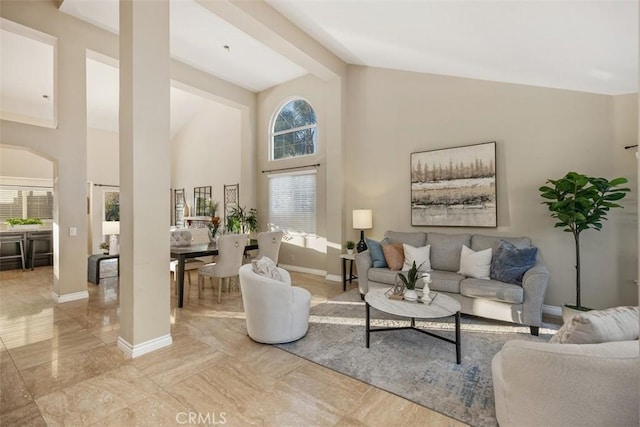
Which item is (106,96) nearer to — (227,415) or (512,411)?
(227,415)

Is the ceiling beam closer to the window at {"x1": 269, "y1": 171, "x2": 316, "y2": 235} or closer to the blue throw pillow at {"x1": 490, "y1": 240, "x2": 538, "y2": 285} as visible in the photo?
the window at {"x1": 269, "y1": 171, "x2": 316, "y2": 235}

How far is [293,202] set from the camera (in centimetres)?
625

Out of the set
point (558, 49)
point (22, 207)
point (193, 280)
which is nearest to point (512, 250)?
point (558, 49)

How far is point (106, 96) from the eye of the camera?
21.8 ft

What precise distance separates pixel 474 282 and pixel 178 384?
310 centimetres

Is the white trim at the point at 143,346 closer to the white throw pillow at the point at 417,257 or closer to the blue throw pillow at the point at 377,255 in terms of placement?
the blue throw pillow at the point at 377,255

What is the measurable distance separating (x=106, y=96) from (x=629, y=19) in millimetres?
8629

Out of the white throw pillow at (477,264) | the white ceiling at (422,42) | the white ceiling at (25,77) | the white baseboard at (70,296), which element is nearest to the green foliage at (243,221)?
the white baseboard at (70,296)

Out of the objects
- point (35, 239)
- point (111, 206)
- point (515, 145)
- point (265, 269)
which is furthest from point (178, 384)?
point (111, 206)

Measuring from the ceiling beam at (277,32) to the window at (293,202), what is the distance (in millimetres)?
2006

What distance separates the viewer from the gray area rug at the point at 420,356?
199 cm

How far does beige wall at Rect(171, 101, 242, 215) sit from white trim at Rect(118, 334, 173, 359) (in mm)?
4449

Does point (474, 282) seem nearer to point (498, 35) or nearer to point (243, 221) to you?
point (498, 35)

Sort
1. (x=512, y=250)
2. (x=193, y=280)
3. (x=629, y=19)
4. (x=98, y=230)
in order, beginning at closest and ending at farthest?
(x=629, y=19), (x=512, y=250), (x=193, y=280), (x=98, y=230)
